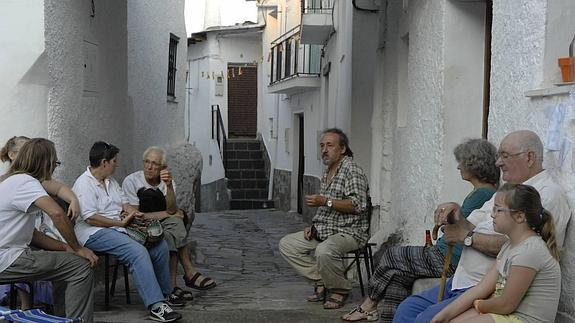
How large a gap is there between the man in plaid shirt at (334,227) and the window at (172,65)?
634 centimetres

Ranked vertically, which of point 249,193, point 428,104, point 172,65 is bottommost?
point 249,193

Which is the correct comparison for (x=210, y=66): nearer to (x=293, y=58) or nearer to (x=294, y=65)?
(x=293, y=58)

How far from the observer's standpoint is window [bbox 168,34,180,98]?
12.8 metres

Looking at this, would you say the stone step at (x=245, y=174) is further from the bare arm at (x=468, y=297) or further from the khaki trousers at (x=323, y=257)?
the bare arm at (x=468, y=297)

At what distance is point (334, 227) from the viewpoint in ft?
21.6

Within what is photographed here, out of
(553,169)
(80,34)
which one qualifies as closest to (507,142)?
(553,169)

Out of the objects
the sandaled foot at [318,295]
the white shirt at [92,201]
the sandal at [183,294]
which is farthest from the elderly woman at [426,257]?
the white shirt at [92,201]

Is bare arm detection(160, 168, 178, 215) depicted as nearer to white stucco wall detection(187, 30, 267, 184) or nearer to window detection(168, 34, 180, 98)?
window detection(168, 34, 180, 98)

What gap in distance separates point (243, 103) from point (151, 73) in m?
14.9

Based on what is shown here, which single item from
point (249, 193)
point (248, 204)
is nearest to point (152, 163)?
point (248, 204)

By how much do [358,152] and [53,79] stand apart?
5.12 metres

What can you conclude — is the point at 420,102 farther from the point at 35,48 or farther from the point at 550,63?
the point at 35,48

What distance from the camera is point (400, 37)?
833cm

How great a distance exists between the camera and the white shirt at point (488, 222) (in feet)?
13.1
